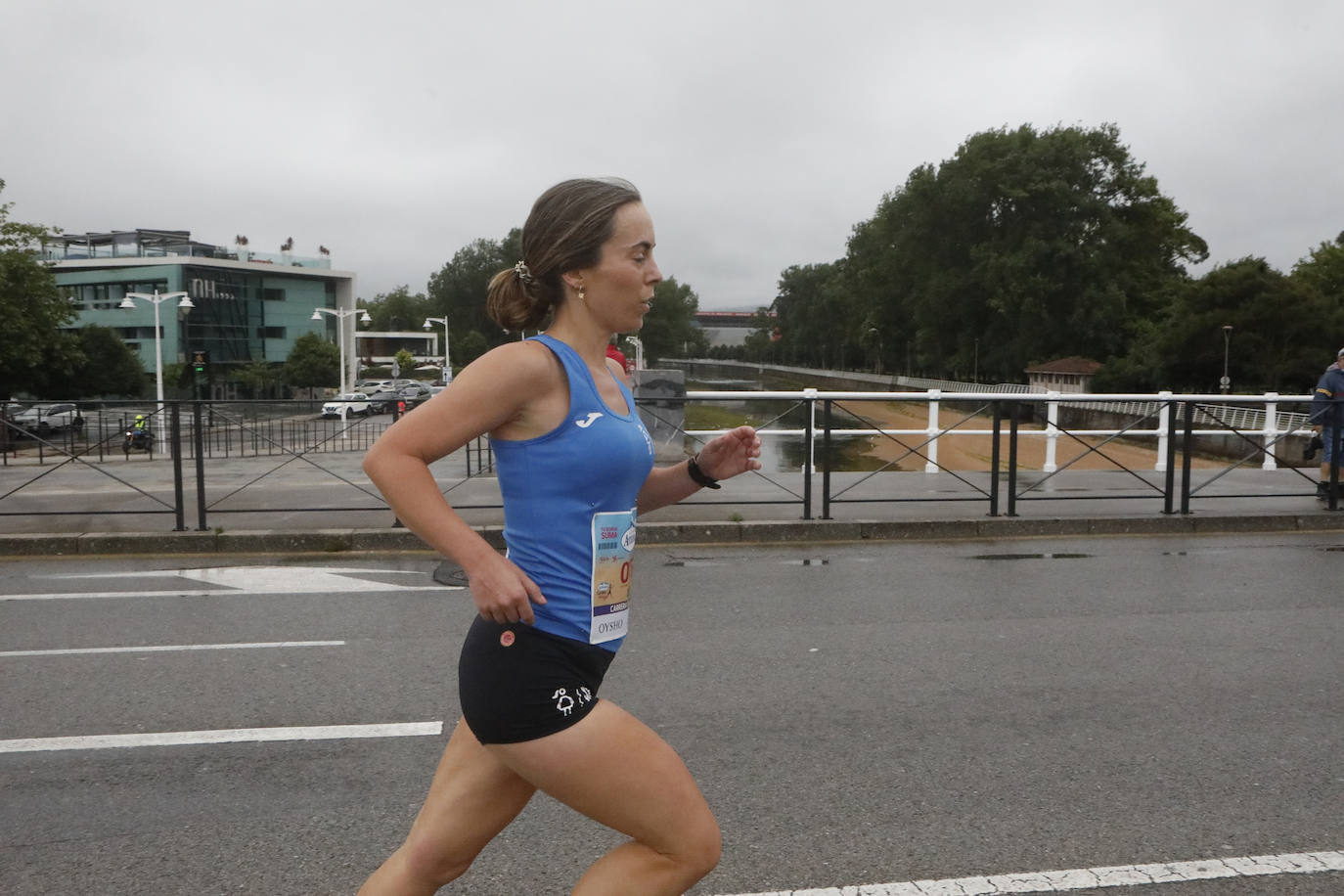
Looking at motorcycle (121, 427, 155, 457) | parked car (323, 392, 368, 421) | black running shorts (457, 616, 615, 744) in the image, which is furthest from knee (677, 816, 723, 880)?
motorcycle (121, 427, 155, 457)

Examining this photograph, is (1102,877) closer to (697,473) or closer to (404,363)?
(697,473)

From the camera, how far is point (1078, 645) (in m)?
6.06

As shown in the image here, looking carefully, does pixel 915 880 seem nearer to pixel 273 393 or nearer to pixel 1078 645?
pixel 1078 645

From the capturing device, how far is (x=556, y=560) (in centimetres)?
206

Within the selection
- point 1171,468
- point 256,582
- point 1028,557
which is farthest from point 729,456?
point 1171,468

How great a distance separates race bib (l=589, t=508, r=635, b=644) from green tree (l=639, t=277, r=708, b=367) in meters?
140

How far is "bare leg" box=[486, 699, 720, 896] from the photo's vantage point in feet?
6.52

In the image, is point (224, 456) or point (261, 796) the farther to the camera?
point (224, 456)

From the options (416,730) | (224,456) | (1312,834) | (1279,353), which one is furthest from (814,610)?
(1279,353)

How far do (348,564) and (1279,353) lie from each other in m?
54.2

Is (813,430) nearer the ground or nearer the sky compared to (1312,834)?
nearer the sky

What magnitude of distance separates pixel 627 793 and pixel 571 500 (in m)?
0.55

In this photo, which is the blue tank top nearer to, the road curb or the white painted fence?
Answer: the white painted fence

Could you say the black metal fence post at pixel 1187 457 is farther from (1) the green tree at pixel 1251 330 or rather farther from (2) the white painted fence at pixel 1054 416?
(1) the green tree at pixel 1251 330
